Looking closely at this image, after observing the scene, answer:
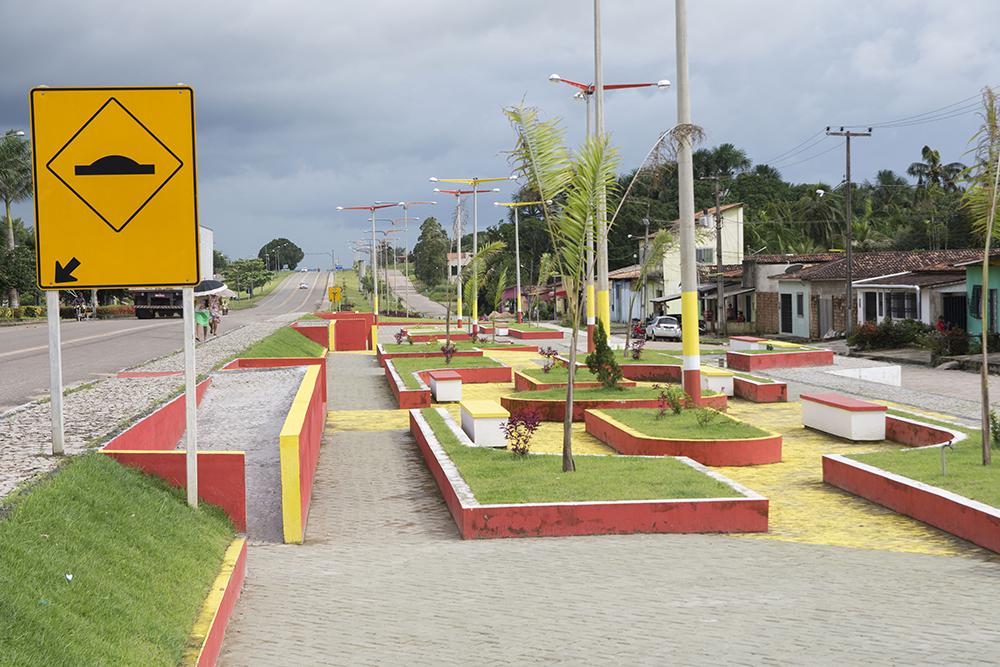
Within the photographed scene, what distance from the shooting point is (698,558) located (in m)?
9.37

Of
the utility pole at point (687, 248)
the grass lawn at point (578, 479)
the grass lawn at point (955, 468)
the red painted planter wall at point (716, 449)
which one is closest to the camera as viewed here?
the grass lawn at point (955, 468)

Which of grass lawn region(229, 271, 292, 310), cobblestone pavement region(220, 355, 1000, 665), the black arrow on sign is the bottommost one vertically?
cobblestone pavement region(220, 355, 1000, 665)

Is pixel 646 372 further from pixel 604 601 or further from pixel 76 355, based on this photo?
pixel 604 601

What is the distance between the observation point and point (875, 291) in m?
46.4

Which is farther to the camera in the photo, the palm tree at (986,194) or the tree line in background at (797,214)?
the tree line in background at (797,214)

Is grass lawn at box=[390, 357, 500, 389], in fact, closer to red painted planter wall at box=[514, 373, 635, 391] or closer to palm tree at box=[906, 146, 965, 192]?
red painted planter wall at box=[514, 373, 635, 391]

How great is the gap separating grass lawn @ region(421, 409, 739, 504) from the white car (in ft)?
124

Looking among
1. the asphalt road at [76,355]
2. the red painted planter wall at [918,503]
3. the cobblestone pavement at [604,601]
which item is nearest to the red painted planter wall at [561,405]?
the red painted planter wall at [918,503]

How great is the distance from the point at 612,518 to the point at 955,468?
13.6 ft

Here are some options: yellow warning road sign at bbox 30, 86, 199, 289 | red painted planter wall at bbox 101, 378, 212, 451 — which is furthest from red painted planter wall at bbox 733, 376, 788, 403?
yellow warning road sign at bbox 30, 86, 199, 289

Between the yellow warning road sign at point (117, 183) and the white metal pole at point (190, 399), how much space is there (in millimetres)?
266

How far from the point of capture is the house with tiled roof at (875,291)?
133ft

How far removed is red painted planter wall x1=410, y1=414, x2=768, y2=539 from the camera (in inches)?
412

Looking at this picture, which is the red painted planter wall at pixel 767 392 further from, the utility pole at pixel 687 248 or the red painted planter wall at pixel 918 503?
the red painted planter wall at pixel 918 503
